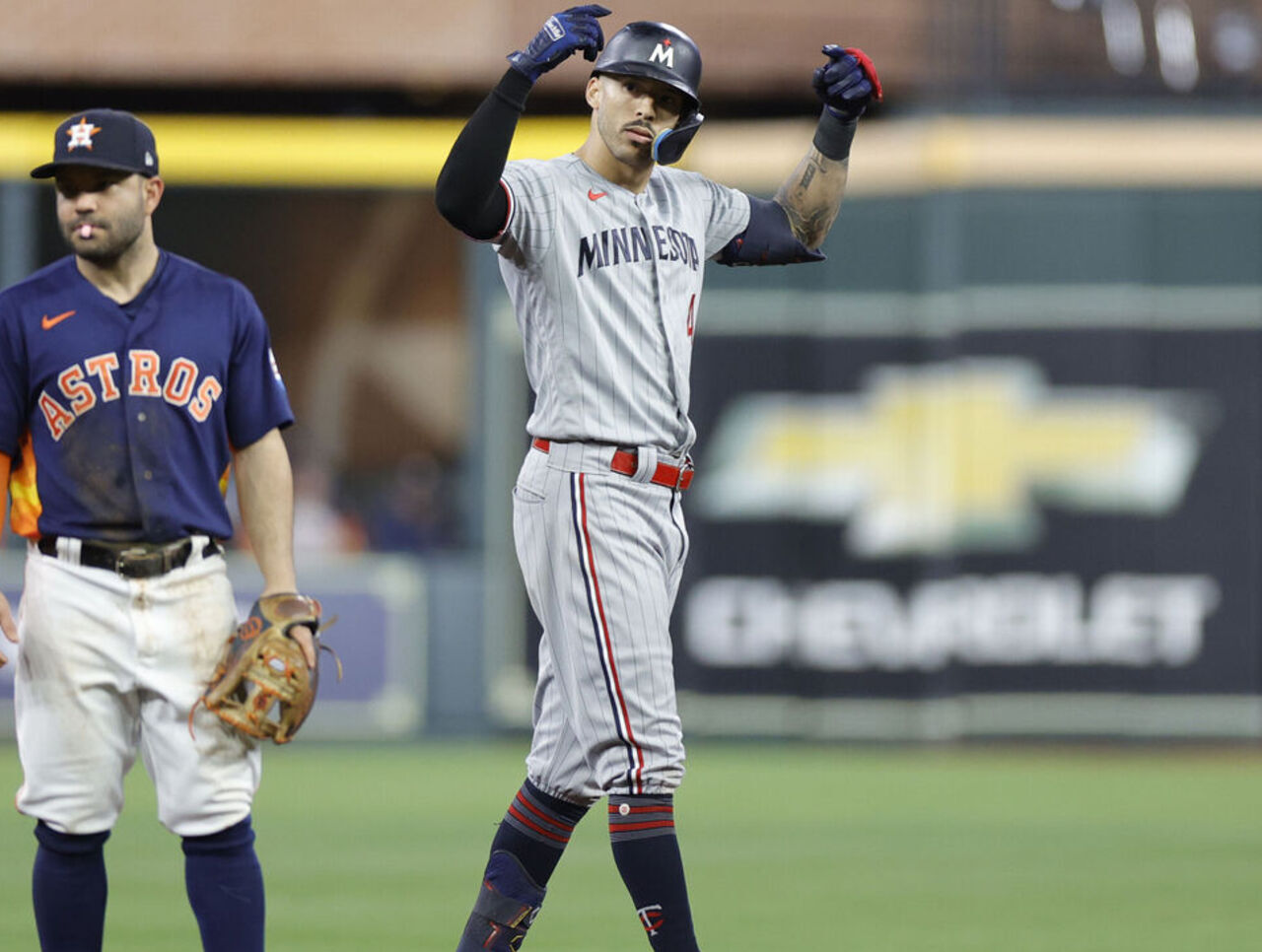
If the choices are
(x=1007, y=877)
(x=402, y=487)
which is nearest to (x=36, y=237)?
(x=402, y=487)

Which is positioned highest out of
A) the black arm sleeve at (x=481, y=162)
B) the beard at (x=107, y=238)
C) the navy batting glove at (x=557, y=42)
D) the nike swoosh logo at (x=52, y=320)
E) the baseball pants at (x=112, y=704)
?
the navy batting glove at (x=557, y=42)

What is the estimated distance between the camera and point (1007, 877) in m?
7.97

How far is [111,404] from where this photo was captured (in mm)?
4750

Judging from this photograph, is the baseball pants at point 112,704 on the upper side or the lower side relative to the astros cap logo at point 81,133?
lower

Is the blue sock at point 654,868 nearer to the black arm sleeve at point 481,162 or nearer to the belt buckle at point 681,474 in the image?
the belt buckle at point 681,474

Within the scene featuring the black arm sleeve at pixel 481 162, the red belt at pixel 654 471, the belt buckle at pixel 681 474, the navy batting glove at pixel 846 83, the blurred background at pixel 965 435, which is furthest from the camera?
the blurred background at pixel 965 435

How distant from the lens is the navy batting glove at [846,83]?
205 inches

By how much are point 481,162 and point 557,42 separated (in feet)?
1.03

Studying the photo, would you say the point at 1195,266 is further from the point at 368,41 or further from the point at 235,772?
the point at 235,772

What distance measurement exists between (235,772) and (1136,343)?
959 cm

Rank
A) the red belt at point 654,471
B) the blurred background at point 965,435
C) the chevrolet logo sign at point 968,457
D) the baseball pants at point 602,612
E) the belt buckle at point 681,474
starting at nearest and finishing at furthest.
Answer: the baseball pants at point 602,612 < the red belt at point 654,471 < the belt buckle at point 681,474 < the blurred background at point 965,435 < the chevrolet logo sign at point 968,457

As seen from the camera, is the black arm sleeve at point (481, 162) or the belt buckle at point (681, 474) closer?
the black arm sleeve at point (481, 162)

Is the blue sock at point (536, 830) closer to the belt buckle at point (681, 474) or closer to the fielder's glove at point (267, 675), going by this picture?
the fielder's glove at point (267, 675)

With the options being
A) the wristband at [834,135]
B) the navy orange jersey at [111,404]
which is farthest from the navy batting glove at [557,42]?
the navy orange jersey at [111,404]
